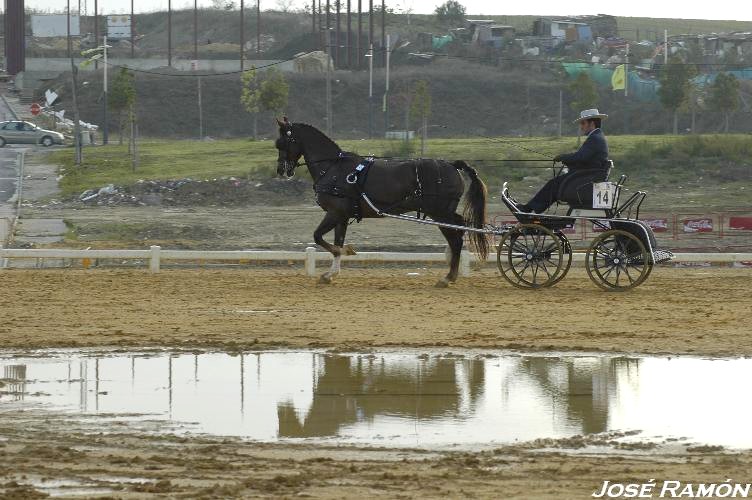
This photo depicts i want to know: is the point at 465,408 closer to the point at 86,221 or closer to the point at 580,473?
the point at 580,473

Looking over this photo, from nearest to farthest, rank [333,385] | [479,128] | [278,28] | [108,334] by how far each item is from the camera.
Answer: [333,385], [108,334], [479,128], [278,28]

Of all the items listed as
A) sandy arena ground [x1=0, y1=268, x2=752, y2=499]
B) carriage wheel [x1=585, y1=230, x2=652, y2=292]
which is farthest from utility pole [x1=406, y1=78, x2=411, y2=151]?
carriage wheel [x1=585, y1=230, x2=652, y2=292]

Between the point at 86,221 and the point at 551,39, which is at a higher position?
the point at 551,39

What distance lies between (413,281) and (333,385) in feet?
28.2

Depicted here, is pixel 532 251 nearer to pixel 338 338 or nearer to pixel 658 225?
pixel 338 338

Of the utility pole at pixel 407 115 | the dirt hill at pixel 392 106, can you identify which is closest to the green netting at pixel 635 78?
the dirt hill at pixel 392 106

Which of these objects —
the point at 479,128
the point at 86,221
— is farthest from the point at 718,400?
the point at 479,128

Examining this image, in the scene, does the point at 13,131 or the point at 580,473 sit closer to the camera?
the point at 580,473

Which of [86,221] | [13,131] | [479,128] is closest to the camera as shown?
[86,221]

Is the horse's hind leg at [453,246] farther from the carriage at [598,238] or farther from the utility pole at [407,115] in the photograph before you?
the utility pole at [407,115]

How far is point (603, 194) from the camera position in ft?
55.3

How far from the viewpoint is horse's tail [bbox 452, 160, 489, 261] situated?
59.3 feet

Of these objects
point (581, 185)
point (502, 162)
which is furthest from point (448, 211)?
point (502, 162)

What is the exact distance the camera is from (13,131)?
58.8m
